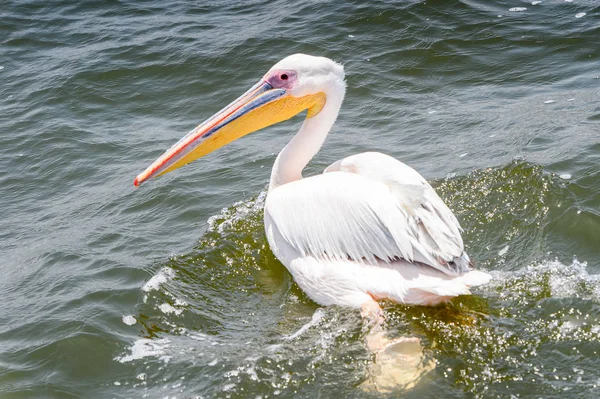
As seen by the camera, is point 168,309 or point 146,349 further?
point 168,309

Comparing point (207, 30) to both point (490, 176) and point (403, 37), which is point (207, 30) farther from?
point (490, 176)

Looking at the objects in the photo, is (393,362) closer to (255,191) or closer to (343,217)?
(343,217)

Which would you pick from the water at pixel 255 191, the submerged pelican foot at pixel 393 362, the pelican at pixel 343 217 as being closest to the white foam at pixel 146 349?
the water at pixel 255 191

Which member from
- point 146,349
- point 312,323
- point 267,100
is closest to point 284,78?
point 267,100

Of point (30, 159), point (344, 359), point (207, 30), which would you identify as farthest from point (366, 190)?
point (207, 30)

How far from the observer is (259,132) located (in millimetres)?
6680

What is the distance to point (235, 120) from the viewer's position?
4656 mm

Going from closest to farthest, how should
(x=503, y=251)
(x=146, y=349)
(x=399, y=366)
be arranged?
1. (x=399, y=366)
2. (x=146, y=349)
3. (x=503, y=251)

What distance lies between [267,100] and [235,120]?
223 mm

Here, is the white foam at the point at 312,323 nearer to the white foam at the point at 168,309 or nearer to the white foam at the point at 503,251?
the white foam at the point at 168,309

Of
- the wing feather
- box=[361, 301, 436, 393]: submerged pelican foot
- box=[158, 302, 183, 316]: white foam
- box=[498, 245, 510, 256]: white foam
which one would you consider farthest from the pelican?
box=[158, 302, 183, 316]: white foam

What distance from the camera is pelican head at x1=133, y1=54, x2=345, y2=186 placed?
15.2 feet

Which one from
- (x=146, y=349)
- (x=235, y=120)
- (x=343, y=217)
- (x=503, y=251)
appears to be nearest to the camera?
(x=146, y=349)

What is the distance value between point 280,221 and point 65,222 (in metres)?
1.89
